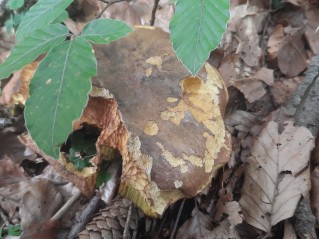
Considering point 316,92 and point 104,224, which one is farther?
point 316,92

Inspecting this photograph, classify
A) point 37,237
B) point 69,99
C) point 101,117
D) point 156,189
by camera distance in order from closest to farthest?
point 69,99
point 156,189
point 101,117
point 37,237

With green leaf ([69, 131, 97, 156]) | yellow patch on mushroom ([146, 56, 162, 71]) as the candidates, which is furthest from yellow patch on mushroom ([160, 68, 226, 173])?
green leaf ([69, 131, 97, 156])

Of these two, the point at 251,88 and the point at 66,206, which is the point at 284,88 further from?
the point at 66,206

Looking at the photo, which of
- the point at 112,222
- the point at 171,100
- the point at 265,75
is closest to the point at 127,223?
the point at 112,222

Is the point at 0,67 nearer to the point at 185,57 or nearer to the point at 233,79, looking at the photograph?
the point at 185,57

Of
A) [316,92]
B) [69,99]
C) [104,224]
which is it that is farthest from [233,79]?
[69,99]

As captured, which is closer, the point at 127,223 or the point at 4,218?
the point at 127,223
